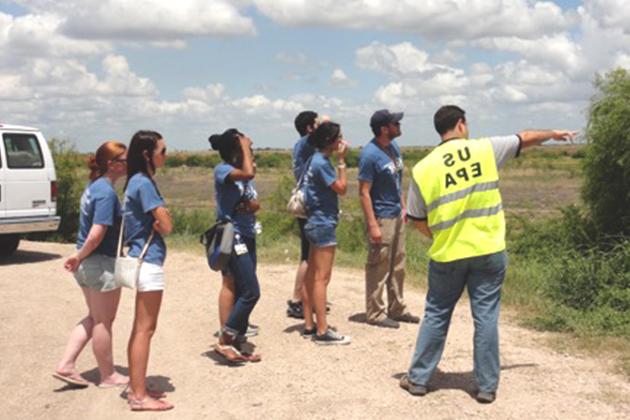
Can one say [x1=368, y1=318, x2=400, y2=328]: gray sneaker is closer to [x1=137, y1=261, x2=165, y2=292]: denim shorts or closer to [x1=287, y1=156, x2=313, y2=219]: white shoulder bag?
[x1=287, y1=156, x2=313, y2=219]: white shoulder bag

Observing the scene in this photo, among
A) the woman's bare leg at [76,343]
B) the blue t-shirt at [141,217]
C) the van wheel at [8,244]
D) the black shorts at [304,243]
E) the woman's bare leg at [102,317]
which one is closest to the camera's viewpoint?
the blue t-shirt at [141,217]

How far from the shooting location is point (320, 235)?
6.73 metres

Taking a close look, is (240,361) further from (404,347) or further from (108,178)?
(108,178)

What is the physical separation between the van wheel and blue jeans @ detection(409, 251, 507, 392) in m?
8.99

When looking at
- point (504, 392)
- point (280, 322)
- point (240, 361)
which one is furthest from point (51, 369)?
point (504, 392)

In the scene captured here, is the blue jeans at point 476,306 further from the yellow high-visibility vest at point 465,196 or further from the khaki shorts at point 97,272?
the khaki shorts at point 97,272

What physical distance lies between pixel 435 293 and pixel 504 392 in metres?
0.87

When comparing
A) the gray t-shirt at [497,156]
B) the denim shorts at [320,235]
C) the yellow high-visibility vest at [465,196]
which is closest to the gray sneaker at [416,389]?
the yellow high-visibility vest at [465,196]

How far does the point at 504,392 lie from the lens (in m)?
5.56

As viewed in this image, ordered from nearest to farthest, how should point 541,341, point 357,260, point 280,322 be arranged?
point 541,341 < point 280,322 < point 357,260

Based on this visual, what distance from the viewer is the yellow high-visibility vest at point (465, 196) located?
521 centimetres

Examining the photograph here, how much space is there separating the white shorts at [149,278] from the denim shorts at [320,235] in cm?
182

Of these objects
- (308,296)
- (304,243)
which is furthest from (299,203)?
(308,296)

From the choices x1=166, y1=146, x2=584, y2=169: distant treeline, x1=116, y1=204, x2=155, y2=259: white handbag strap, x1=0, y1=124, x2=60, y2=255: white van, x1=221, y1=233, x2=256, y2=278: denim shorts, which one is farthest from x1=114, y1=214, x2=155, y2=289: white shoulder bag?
x1=166, y1=146, x2=584, y2=169: distant treeline
